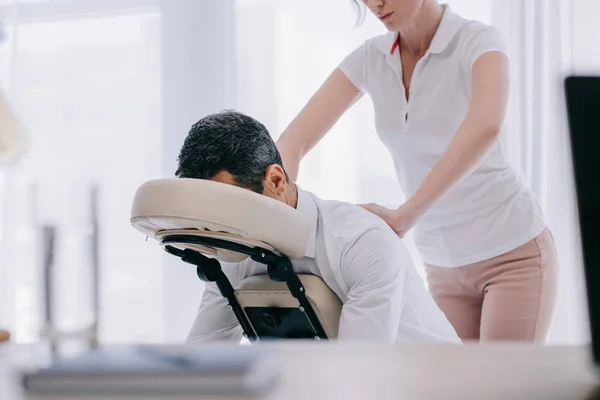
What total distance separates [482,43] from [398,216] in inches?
19.2

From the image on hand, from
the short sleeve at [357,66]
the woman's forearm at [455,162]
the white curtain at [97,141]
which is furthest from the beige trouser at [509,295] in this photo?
the white curtain at [97,141]

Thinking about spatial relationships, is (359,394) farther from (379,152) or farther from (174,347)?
(379,152)

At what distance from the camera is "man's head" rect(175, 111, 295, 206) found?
1.33 metres

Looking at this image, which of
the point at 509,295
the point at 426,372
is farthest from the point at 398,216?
the point at 426,372

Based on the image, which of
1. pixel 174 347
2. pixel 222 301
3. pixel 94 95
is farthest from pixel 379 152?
pixel 174 347

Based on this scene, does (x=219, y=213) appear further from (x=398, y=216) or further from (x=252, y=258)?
(x=398, y=216)

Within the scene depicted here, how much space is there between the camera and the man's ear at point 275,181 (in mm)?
1354

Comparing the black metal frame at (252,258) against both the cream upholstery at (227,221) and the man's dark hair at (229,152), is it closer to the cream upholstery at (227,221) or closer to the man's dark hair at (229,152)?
the cream upholstery at (227,221)

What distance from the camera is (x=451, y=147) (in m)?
1.60

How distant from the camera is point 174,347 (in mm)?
864

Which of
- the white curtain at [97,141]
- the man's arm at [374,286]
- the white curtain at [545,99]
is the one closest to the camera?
the man's arm at [374,286]

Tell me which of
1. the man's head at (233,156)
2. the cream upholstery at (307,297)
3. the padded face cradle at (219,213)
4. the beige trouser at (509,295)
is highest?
the man's head at (233,156)

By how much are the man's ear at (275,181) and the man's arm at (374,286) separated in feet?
0.58

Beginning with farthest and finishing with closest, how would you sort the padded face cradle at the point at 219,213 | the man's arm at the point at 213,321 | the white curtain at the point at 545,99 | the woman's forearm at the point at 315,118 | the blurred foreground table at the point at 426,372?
the white curtain at the point at 545,99 → the woman's forearm at the point at 315,118 → the man's arm at the point at 213,321 → the padded face cradle at the point at 219,213 → the blurred foreground table at the point at 426,372
